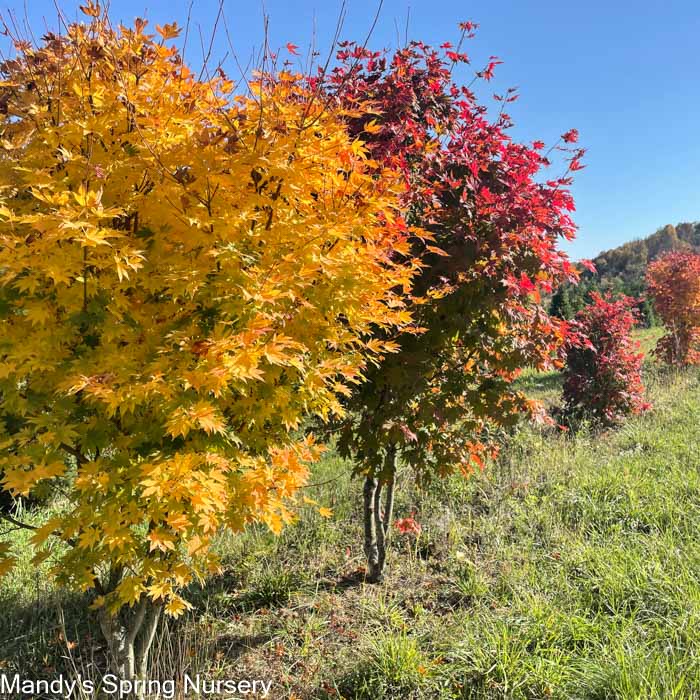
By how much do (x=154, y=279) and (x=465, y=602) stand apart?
2.97 meters

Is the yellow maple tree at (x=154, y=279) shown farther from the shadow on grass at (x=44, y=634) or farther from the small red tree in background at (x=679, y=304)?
the small red tree in background at (x=679, y=304)

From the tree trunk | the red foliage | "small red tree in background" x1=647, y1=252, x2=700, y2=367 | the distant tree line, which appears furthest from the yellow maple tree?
the distant tree line

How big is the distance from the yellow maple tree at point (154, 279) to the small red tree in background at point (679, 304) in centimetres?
1182

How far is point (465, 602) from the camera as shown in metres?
3.41

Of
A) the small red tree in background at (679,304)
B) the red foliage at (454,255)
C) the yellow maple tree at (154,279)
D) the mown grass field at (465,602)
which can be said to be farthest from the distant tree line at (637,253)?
the yellow maple tree at (154,279)

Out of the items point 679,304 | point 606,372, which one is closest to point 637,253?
point 679,304

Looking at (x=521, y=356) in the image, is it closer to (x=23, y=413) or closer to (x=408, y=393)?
(x=408, y=393)

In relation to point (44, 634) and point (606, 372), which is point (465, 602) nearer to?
point (44, 634)

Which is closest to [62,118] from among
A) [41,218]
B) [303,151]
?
[41,218]

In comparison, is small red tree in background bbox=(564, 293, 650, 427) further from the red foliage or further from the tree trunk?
the tree trunk

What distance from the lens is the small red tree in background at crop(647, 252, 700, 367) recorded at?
11.5 meters

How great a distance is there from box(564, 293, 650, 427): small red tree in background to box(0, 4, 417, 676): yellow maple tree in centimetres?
640

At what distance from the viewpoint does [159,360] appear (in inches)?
75.6

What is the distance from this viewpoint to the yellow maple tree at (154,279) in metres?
1.87
